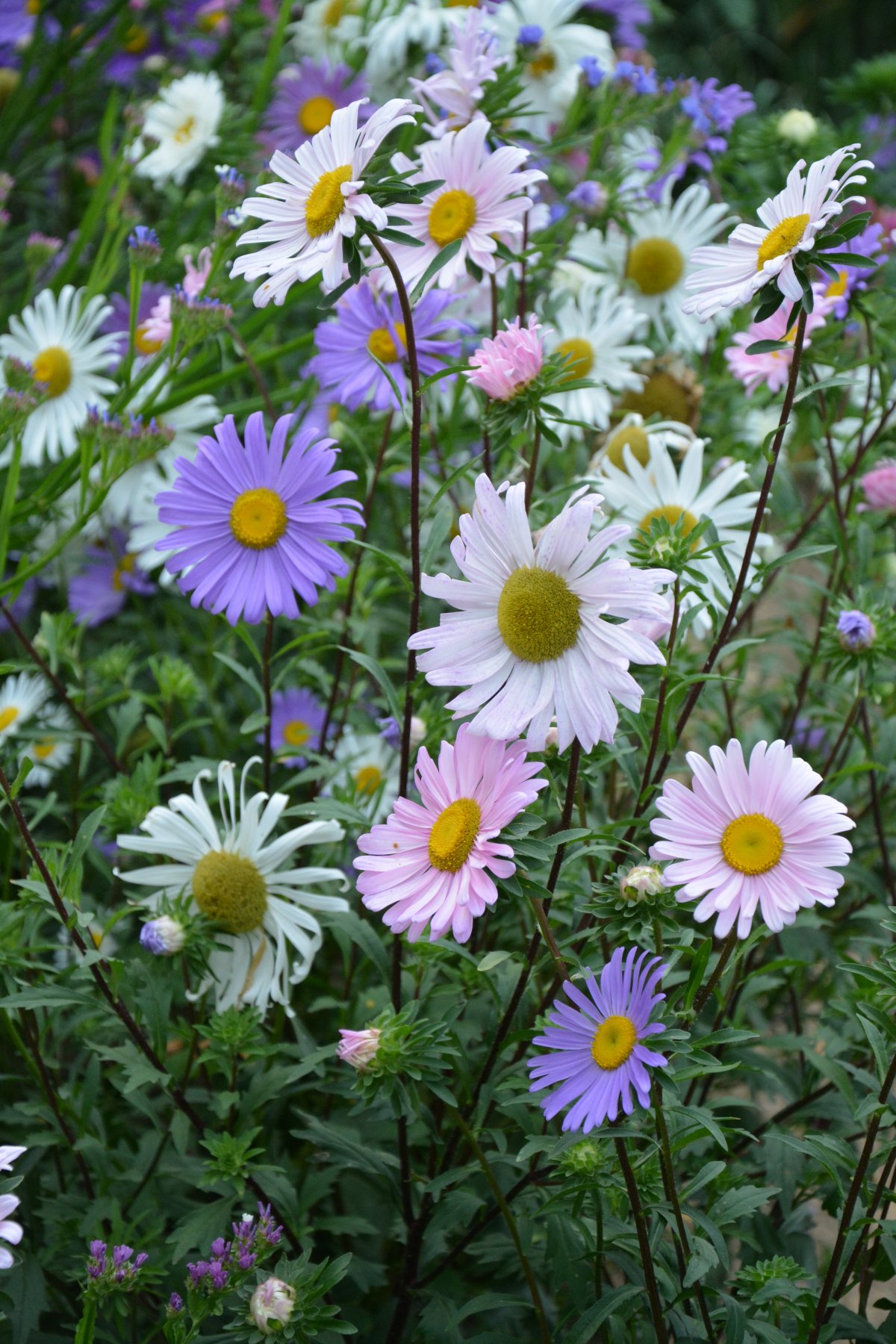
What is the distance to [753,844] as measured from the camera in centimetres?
69

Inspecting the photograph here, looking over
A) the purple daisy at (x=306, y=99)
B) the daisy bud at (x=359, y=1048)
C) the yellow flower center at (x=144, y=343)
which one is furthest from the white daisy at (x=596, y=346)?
the daisy bud at (x=359, y=1048)

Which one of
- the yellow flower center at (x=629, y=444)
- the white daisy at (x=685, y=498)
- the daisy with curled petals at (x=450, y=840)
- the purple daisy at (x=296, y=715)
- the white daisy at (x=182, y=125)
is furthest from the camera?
the white daisy at (x=182, y=125)

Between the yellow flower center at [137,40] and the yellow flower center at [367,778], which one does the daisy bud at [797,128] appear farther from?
the yellow flower center at [137,40]

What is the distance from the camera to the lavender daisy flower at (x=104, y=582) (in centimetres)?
156

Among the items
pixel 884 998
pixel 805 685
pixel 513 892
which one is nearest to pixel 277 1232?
pixel 513 892

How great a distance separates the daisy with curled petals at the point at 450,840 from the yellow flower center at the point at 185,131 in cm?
120

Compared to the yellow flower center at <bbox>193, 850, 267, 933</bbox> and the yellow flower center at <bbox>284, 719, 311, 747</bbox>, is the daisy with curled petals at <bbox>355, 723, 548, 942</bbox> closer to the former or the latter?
the yellow flower center at <bbox>193, 850, 267, 933</bbox>

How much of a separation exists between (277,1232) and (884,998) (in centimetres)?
43

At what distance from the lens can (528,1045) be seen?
921 mm

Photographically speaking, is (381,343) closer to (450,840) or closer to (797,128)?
(450,840)

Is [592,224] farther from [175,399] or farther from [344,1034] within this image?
[344,1034]

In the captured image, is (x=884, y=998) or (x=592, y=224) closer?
(x=884, y=998)

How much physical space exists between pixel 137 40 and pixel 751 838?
191 cm

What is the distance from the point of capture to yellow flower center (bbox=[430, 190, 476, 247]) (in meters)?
0.87
